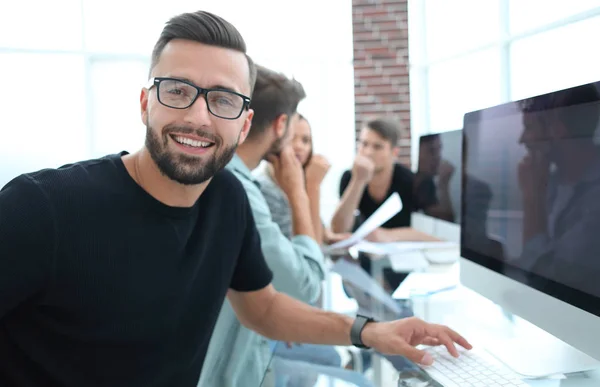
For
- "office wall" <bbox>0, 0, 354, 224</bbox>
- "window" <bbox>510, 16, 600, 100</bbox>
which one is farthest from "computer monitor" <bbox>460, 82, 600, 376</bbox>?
"office wall" <bbox>0, 0, 354, 224</bbox>

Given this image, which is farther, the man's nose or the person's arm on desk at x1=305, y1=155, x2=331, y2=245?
the person's arm on desk at x1=305, y1=155, x2=331, y2=245

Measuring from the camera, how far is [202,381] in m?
1.28

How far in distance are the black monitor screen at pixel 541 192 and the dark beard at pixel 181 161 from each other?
0.57m

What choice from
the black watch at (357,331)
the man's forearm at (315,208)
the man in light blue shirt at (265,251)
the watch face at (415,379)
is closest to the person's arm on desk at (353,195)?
the man's forearm at (315,208)

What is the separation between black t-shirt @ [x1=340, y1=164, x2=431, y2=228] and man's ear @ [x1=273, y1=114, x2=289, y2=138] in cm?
114

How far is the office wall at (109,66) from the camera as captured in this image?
3.91m

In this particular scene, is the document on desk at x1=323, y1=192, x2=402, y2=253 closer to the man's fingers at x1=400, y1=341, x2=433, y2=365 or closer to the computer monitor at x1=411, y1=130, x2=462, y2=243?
the computer monitor at x1=411, y1=130, x2=462, y2=243

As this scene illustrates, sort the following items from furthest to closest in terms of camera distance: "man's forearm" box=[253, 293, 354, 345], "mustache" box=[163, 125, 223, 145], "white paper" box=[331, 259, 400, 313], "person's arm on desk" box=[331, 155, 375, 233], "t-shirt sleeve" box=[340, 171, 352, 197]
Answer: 1. "t-shirt sleeve" box=[340, 171, 352, 197]
2. "person's arm on desk" box=[331, 155, 375, 233]
3. "white paper" box=[331, 259, 400, 313]
4. "man's forearm" box=[253, 293, 354, 345]
5. "mustache" box=[163, 125, 223, 145]

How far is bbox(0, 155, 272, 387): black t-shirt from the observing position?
2.66ft

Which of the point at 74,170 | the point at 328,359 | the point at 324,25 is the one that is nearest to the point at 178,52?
the point at 74,170

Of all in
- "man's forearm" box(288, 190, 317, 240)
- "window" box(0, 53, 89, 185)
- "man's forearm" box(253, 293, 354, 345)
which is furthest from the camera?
"window" box(0, 53, 89, 185)

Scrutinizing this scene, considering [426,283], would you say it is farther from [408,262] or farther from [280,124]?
[280,124]

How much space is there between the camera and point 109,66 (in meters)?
4.10

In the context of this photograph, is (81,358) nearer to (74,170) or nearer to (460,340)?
(74,170)
